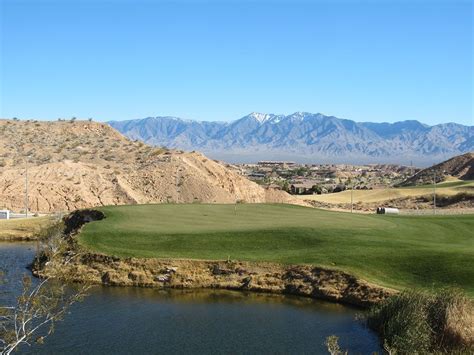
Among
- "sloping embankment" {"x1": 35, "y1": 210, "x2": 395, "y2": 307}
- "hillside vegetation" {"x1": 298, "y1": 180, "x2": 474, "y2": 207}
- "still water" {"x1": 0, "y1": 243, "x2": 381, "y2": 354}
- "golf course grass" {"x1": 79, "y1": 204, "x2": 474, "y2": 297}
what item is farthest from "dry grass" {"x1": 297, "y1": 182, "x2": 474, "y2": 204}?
"still water" {"x1": 0, "y1": 243, "x2": 381, "y2": 354}

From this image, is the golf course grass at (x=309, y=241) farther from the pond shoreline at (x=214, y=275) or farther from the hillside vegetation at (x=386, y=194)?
the hillside vegetation at (x=386, y=194)

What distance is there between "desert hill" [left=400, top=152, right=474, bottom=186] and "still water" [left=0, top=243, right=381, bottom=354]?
115407mm

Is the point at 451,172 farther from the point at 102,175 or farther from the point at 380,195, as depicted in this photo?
the point at 102,175

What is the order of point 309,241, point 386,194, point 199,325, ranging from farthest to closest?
point 386,194 → point 309,241 → point 199,325

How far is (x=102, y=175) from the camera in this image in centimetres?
8019

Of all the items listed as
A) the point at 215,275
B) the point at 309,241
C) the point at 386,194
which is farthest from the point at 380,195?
the point at 215,275

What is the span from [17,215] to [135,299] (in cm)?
4269

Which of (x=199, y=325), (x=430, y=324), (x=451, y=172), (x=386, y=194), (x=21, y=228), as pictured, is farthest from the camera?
(x=451, y=172)

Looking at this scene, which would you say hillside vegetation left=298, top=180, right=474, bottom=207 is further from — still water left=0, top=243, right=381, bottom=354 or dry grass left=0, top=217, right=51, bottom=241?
still water left=0, top=243, right=381, bottom=354

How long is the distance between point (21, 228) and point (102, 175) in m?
24.8

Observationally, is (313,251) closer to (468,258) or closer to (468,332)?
(468,258)

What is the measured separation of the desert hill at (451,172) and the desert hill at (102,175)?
2525 inches

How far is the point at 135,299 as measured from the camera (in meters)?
30.2

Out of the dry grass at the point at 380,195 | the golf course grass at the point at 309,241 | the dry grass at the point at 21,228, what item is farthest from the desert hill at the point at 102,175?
the golf course grass at the point at 309,241
